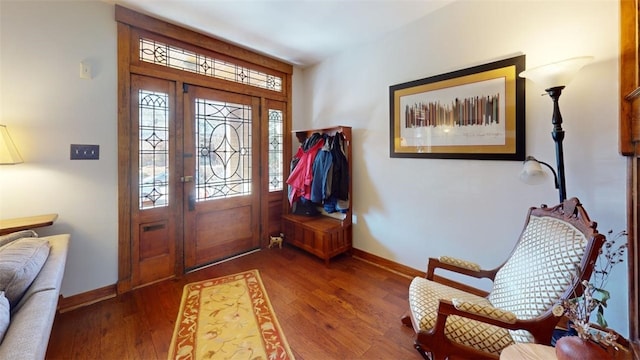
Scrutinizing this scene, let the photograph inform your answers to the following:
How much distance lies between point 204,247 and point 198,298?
0.74m

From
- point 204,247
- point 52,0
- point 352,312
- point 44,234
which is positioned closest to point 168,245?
point 204,247

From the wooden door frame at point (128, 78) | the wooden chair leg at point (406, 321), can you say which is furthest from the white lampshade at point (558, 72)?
the wooden door frame at point (128, 78)

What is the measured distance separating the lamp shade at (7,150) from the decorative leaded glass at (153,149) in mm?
756

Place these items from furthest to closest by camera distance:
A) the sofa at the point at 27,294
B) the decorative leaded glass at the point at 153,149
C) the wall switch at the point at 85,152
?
1. the decorative leaded glass at the point at 153,149
2. the wall switch at the point at 85,152
3. the sofa at the point at 27,294

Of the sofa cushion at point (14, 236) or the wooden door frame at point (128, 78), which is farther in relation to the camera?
the wooden door frame at point (128, 78)

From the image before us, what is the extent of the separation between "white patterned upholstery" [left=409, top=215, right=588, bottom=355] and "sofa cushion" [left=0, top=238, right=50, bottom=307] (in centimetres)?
191

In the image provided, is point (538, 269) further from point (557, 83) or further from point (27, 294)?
point (27, 294)

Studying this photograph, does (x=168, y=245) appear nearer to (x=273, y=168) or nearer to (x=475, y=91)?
(x=273, y=168)

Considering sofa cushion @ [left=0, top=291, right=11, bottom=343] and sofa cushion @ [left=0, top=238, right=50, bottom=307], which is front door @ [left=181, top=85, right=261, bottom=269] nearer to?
sofa cushion @ [left=0, top=238, right=50, bottom=307]

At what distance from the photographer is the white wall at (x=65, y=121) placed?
1848mm

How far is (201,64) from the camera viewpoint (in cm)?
276

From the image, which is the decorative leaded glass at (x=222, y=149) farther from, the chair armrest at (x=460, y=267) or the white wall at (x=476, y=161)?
the chair armrest at (x=460, y=267)

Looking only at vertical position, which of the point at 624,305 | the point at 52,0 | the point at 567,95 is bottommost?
the point at 624,305

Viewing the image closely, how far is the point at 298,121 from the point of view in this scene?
373 centimetres
